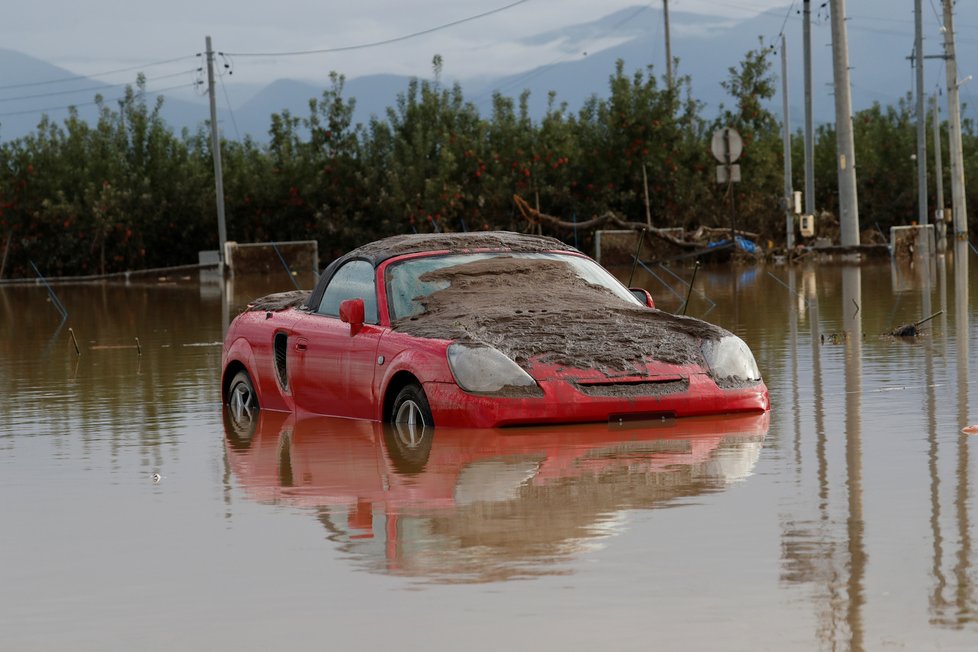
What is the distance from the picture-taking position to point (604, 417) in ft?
36.7

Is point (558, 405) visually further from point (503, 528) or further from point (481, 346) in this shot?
point (503, 528)

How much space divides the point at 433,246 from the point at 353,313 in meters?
1.16

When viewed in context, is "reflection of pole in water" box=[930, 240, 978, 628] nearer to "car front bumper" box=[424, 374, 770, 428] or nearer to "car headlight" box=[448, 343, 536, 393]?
"car front bumper" box=[424, 374, 770, 428]

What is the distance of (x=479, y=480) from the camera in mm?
9578

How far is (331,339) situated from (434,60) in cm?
4786

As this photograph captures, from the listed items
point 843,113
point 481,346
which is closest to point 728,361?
point 481,346

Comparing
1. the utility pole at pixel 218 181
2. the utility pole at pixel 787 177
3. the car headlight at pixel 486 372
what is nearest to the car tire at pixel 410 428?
the car headlight at pixel 486 372

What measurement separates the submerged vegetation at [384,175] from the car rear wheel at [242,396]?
124 ft

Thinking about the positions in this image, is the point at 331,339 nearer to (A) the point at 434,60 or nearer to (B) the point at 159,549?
(B) the point at 159,549

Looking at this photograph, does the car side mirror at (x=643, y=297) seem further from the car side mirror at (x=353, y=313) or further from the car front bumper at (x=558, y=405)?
the car side mirror at (x=353, y=313)

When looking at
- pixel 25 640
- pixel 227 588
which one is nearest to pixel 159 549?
pixel 227 588

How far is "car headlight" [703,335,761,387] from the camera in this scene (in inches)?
456

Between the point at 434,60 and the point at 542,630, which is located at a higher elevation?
the point at 434,60

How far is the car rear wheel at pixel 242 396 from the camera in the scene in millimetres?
13867
